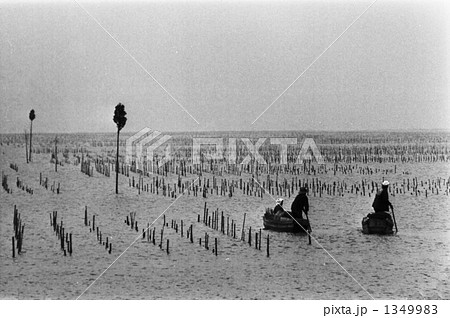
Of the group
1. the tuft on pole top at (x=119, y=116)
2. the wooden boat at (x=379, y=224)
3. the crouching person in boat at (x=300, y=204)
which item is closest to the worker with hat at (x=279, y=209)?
the crouching person in boat at (x=300, y=204)

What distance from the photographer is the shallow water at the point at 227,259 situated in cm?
552

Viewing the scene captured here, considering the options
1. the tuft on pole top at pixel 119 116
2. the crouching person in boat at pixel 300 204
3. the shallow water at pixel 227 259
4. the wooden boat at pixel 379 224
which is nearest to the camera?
the shallow water at pixel 227 259

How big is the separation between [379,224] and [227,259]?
269cm

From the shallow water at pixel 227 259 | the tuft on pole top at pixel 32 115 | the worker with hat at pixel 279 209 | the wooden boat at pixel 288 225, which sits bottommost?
the shallow water at pixel 227 259

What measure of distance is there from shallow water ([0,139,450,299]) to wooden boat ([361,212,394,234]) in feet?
0.53

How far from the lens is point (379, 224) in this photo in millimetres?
7516

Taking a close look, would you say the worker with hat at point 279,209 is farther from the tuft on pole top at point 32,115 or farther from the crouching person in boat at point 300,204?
the tuft on pole top at point 32,115

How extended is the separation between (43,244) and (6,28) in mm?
3778

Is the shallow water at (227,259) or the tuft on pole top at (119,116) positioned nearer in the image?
the shallow water at (227,259)

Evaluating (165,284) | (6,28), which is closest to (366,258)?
(165,284)

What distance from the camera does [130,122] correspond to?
37.7 ft

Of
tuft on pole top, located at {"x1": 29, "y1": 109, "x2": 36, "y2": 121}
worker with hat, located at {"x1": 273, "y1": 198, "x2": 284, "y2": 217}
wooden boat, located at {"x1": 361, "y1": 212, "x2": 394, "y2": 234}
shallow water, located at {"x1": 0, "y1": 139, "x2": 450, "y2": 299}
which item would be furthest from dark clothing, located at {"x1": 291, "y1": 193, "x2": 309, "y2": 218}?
tuft on pole top, located at {"x1": 29, "y1": 109, "x2": 36, "y2": 121}

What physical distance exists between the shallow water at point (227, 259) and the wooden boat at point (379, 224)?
Answer: 163 millimetres
